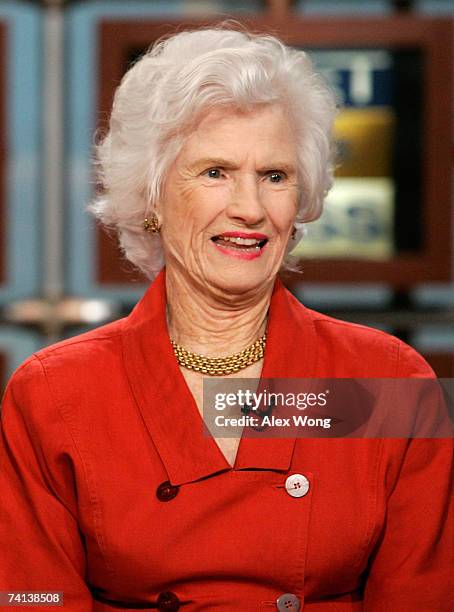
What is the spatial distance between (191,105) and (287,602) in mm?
664

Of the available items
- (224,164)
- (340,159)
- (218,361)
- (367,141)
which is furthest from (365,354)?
(367,141)

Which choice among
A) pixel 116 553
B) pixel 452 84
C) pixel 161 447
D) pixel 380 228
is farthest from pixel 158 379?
pixel 452 84

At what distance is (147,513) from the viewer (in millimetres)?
1335

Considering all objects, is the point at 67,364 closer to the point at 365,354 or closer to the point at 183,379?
the point at 183,379

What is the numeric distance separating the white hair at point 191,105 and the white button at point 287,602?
53cm

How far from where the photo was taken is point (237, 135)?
138 centimetres

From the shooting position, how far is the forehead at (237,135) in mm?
1381

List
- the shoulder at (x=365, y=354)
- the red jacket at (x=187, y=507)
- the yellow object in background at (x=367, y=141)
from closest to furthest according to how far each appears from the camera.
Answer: the red jacket at (x=187, y=507) < the shoulder at (x=365, y=354) < the yellow object in background at (x=367, y=141)

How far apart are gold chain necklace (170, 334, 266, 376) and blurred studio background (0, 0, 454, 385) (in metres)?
1.43

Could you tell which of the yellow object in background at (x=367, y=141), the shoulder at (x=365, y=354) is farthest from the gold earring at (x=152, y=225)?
the yellow object in background at (x=367, y=141)

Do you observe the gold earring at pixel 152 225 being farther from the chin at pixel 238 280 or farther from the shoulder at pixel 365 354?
the shoulder at pixel 365 354

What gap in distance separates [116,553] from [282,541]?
0.21 metres

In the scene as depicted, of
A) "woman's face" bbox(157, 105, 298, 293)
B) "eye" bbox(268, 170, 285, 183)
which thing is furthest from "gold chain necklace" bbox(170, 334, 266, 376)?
"eye" bbox(268, 170, 285, 183)

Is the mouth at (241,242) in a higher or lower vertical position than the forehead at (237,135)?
lower
